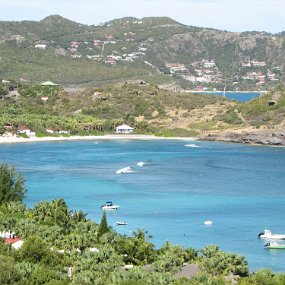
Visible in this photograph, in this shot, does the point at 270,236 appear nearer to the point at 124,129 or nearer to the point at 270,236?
the point at 270,236

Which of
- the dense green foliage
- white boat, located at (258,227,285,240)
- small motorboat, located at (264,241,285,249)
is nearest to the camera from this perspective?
small motorboat, located at (264,241,285,249)

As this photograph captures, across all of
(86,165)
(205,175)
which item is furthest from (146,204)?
(86,165)

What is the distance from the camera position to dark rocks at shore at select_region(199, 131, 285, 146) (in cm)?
14475

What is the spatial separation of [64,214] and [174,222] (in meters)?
13.9

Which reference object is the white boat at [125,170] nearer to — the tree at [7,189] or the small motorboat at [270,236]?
the tree at [7,189]

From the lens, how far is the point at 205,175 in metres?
108

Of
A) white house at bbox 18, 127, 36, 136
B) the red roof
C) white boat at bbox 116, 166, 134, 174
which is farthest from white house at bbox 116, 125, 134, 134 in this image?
the red roof

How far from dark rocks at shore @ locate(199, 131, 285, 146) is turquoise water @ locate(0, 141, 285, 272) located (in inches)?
151

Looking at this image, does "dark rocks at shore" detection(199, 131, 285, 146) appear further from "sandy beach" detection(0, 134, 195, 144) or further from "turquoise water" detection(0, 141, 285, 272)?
"sandy beach" detection(0, 134, 195, 144)

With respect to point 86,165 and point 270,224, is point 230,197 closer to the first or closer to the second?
point 270,224

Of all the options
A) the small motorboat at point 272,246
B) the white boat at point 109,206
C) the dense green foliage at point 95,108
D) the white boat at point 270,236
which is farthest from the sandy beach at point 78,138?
the small motorboat at point 272,246

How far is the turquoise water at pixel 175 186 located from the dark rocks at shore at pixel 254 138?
3830 mm

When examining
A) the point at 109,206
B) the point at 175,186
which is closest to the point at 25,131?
the point at 175,186

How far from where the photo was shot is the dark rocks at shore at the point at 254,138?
475 feet
